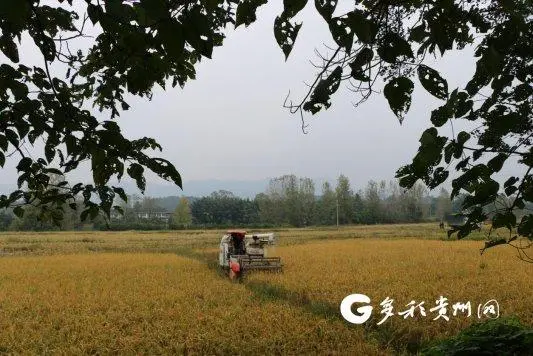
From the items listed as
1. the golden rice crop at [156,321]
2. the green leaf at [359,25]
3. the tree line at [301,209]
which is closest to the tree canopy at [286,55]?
the green leaf at [359,25]

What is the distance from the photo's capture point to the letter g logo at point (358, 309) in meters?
8.05

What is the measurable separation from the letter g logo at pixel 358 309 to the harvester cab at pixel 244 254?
4806 millimetres

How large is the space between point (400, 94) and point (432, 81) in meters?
0.09

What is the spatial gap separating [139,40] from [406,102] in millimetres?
768

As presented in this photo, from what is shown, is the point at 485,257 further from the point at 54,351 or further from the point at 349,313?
the point at 54,351

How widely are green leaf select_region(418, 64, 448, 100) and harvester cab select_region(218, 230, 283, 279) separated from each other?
12.9 m

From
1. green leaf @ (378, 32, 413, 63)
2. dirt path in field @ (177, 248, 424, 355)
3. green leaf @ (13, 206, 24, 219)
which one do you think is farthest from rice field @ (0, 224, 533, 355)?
green leaf @ (378, 32, 413, 63)

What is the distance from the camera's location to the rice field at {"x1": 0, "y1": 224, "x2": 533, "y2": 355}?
6.84m

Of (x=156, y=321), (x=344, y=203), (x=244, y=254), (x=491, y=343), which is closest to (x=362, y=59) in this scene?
(x=491, y=343)

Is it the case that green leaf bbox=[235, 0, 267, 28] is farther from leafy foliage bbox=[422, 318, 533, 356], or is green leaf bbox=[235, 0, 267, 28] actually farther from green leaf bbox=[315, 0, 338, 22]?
leafy foliage bbox=[422, 318, 533, 356]

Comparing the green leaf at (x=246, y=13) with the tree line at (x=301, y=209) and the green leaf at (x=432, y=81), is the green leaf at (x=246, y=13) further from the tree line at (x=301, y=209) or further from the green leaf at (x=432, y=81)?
the tree line at (x=301, y=209)

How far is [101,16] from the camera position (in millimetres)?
1159

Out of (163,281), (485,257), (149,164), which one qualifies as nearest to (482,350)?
(149,164)

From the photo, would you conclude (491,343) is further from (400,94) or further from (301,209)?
(301,209)
